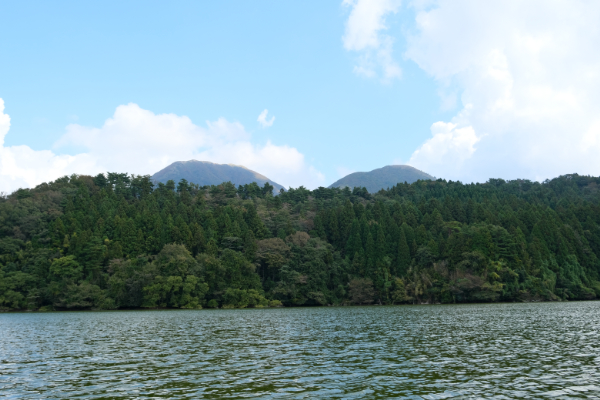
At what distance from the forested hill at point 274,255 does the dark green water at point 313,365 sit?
59599mm

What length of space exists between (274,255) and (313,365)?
3220 inches

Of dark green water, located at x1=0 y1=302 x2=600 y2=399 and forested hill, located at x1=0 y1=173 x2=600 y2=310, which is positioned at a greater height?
forested hill, located at x1=0 y1=173 x2=600 y2=310

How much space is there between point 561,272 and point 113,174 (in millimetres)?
134232

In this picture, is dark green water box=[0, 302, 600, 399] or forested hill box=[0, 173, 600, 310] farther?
forested hill box=[0, 173, 600, 310]

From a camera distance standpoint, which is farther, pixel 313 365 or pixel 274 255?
pixel 274 255

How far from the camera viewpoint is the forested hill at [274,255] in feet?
293

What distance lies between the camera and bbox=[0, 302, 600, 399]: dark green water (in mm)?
15406

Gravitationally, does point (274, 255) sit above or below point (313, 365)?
above

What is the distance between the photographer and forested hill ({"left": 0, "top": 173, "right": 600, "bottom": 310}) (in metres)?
89.3

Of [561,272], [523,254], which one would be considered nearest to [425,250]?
[523,254]

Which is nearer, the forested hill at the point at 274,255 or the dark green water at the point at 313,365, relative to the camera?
the dark green water at the point at 313,365

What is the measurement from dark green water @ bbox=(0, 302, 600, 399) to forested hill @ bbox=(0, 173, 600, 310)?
59599 mm

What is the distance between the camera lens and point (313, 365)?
20.2 metres

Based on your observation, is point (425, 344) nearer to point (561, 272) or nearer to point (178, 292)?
point (178, 292)
